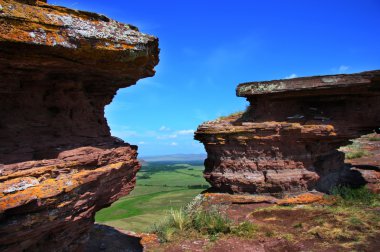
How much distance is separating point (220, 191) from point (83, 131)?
830 cm

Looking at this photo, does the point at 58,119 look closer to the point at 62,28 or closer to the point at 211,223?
the point at 62,28

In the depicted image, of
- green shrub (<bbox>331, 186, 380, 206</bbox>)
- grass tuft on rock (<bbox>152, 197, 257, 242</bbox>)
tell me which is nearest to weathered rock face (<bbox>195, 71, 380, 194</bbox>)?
green shrub (<bbox>331, 186, 380, 206</bbox>)

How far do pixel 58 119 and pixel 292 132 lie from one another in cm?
909

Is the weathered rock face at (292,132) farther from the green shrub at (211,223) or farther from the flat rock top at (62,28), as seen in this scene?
the flat rock top at (62,28)

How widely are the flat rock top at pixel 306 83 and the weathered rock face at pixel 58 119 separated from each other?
7.48 meters

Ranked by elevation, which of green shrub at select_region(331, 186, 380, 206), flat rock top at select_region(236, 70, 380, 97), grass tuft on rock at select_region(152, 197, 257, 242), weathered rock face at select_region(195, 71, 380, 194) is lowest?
grass tuft on rock at select_region(152, 197, 257, 242)

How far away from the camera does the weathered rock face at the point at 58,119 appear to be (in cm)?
484

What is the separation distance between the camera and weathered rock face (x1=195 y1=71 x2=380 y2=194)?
12703mm

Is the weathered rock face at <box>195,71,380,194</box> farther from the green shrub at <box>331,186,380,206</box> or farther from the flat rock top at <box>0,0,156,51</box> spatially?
→ the flat rock top at <box>0,0,156,51</box>

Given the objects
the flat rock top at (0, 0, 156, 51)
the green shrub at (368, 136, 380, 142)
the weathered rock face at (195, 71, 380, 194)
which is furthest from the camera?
the green shrub at (368, 136, 380, 142)

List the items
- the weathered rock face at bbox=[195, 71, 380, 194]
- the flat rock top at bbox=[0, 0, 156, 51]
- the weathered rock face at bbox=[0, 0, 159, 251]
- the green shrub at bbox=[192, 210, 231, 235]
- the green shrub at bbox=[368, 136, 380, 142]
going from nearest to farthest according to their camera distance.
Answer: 1. the flat rock top at bbox=[0, 0, 156, 51]
2. the weathered rock face at bbox=[0, 0, 159, 251]
3. the green shrub at bbox=[192, 210, 231, 235]
4. the weathered rock face at bbox=[195, 71, 380, 194]
5. the green shrub at bbox=[368, 136, 380, 142]

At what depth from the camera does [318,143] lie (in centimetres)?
1316

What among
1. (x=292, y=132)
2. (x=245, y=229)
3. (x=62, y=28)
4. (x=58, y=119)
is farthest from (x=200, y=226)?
(x=62, y=28)

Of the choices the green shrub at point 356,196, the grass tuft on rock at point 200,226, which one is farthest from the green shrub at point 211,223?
the green shrub at point 356,196
